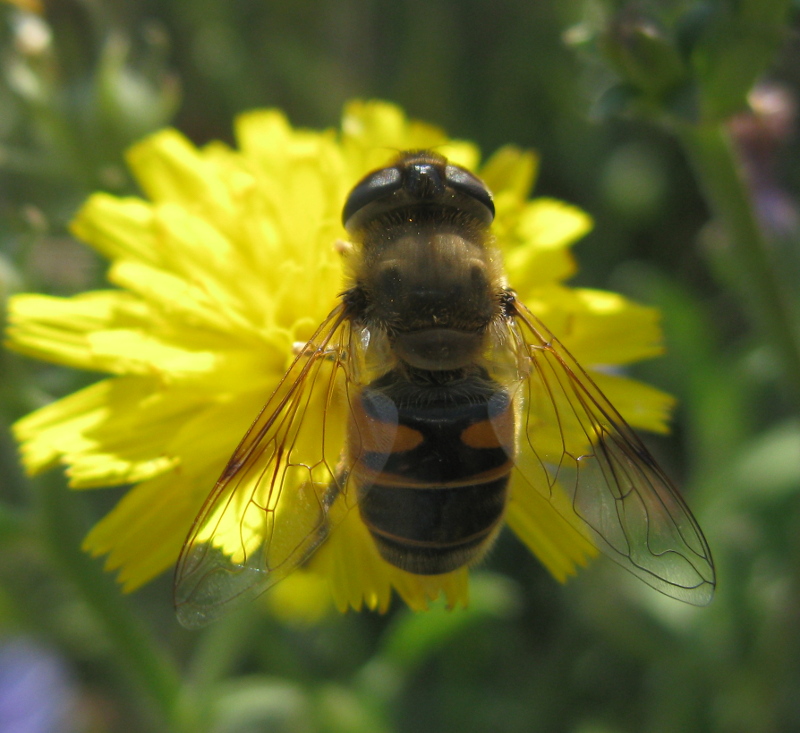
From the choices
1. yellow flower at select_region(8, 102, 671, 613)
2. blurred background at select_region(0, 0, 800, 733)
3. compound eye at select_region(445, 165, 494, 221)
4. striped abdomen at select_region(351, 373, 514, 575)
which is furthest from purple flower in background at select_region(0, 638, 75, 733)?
compound eye at select_region(445, 165, 494, 221)

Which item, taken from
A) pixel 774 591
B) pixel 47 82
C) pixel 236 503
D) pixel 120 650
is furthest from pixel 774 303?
pixel 47 82

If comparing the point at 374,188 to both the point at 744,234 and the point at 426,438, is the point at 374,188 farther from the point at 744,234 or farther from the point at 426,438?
the point at 744,234

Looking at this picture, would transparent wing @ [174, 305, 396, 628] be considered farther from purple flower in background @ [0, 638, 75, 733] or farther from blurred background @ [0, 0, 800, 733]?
purple flower in background @ [0, 638, 75, 733]

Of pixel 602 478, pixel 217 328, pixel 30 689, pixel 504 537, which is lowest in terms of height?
pixel 30 689

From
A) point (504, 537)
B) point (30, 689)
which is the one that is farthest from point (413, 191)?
point (30, 689)

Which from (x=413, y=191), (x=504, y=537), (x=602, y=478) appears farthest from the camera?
(x=504, y=537)

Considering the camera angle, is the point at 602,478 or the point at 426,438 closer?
the point at 426,438

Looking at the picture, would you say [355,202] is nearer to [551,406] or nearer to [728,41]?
[551,406]
